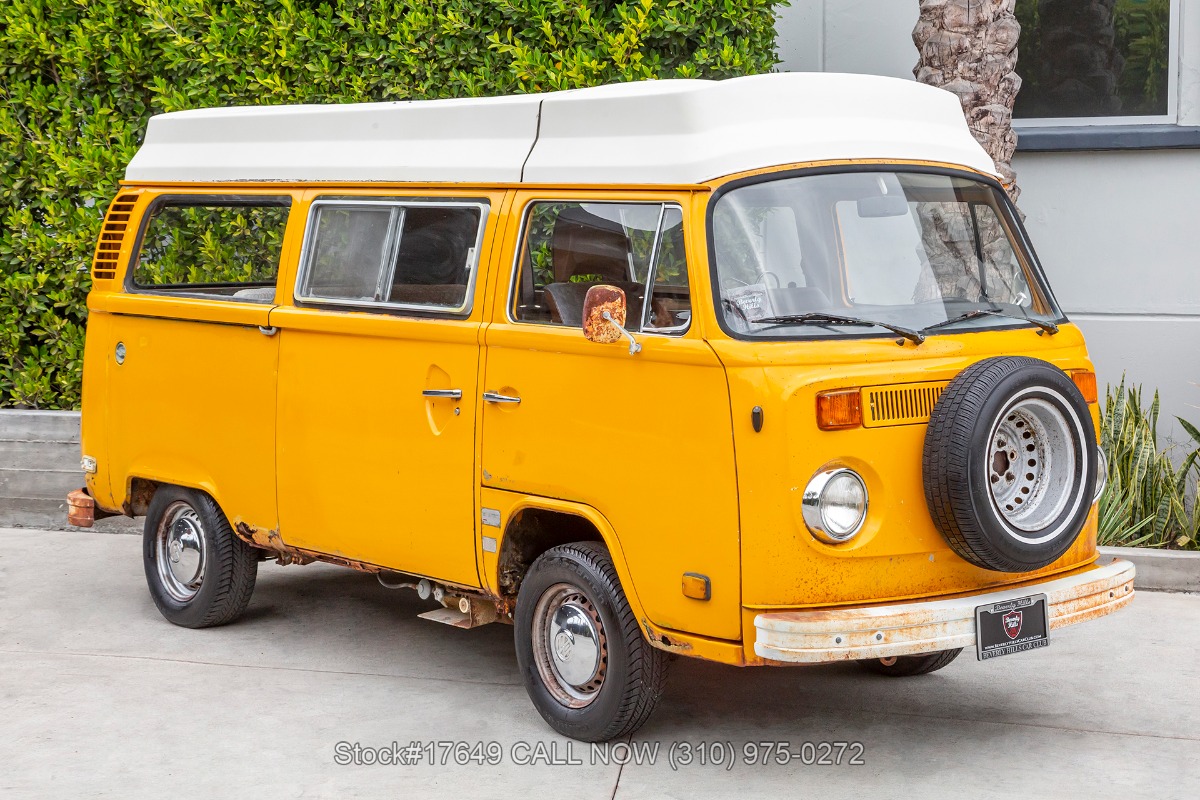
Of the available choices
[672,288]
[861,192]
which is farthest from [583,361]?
[861,192]

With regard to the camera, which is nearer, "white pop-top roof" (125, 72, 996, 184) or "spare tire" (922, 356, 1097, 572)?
"spare tire" (922, 356, 1097, 572)

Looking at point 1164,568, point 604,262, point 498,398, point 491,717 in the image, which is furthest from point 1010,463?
point 1164,568

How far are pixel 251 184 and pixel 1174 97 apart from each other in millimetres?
6074

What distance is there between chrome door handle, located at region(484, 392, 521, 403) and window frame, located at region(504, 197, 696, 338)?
0.28m

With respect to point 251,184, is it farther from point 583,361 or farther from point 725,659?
point 725,659

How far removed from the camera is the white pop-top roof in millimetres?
4984

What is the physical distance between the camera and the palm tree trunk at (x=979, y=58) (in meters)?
8.24

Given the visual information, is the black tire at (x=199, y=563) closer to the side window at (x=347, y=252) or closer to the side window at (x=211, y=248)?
the side window at (x=211, y=248)

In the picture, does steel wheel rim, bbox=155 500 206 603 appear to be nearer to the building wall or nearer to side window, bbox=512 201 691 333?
side window, bbox=512 201 691 333

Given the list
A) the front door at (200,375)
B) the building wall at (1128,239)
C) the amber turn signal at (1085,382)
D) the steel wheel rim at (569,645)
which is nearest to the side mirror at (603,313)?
the steel wheel rim at (569,645)

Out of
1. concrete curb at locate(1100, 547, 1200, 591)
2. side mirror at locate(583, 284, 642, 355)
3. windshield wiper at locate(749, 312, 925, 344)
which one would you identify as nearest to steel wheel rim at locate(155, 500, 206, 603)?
side mirror at locate(583, 284, 642, 355)

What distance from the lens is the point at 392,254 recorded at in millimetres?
5965

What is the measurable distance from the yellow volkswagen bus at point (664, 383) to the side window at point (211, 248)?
1.11ft

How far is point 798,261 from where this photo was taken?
496 centimetres
